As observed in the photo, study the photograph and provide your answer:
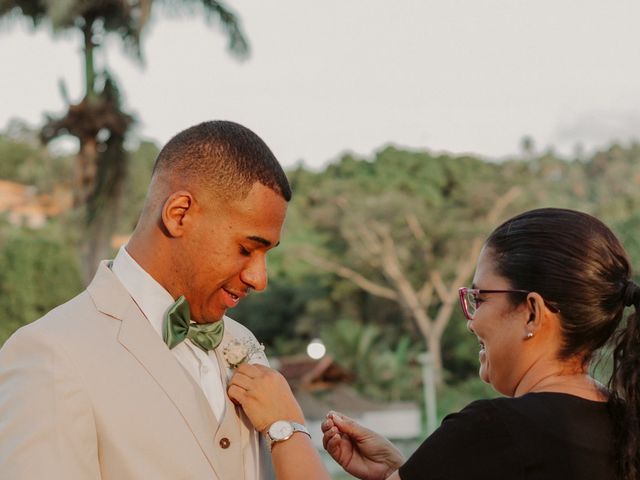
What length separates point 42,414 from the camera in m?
2.13

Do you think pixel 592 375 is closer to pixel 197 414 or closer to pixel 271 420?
pixel 271 420

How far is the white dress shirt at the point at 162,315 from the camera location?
2559 mm

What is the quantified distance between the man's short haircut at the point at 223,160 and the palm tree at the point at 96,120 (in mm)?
13644

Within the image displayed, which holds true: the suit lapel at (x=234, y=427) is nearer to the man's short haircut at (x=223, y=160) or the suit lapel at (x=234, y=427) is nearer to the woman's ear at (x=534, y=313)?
the man's short haircut at (x=223, y=160)

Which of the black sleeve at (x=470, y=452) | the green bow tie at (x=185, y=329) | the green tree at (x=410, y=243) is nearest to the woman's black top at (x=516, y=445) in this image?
the black sleeve at (x=470, y=452)

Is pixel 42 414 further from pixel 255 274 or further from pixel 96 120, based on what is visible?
pixel 96 120

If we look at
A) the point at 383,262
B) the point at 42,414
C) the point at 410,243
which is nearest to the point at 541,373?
the point at 42,414

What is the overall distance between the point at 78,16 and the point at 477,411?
587 inches

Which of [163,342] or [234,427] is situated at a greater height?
[163,342]

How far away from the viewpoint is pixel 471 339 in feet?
139

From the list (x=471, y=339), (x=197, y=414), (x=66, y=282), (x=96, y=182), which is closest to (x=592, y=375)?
(x=197, y=414)

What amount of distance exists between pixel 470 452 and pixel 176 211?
0.95 meters

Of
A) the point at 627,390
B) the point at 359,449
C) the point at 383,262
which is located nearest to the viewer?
the point at 627,390

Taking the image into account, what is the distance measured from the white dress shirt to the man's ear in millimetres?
153
